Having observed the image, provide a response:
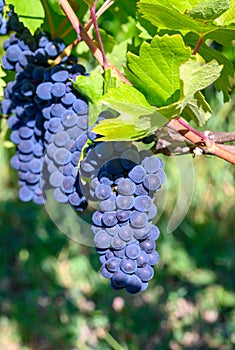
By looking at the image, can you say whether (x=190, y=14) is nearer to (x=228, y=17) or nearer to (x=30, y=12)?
(x=228, y=17)

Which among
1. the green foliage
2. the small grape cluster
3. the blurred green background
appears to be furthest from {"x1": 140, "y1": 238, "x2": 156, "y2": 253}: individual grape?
the blurred green background

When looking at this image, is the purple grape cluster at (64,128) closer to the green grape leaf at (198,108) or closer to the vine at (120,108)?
the vine at (120,108)

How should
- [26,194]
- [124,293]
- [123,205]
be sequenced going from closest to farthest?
[123,205]
[26,194]
[124,293]

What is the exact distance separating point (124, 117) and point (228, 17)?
0.19 metres

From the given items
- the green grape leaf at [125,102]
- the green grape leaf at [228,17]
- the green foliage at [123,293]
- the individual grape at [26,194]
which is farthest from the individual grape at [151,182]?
the green foliage at [123,293]

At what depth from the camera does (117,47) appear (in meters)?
0.98

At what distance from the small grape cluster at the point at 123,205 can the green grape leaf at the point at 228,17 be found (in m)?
0.19

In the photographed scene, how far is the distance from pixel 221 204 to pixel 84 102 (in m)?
2.26

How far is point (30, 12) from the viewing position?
33.2 inches

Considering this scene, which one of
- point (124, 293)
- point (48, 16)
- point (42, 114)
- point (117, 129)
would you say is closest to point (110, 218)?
A: point (117, 129)

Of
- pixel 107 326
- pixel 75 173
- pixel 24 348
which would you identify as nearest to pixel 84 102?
pixel 75 173

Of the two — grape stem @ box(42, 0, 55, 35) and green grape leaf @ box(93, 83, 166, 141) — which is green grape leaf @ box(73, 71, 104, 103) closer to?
green grape leaf @ box(93, 83, 166, 141)

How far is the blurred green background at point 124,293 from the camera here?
7.81 ft

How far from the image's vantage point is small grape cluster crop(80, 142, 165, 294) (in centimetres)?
71
